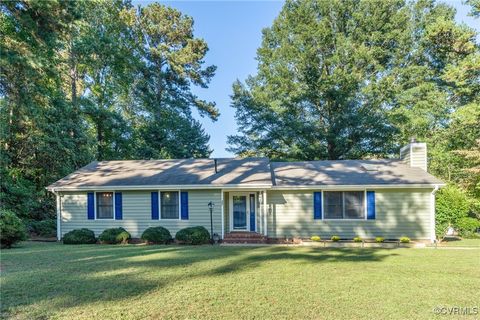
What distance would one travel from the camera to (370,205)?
12953mm

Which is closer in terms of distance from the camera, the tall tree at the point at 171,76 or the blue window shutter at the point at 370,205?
the blue window shutter at the point at 370,205

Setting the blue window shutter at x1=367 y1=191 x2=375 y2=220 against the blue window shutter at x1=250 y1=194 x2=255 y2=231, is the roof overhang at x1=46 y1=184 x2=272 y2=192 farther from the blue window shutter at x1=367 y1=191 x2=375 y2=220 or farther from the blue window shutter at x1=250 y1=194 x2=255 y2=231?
the blue window shutter at x1=367 y1=191 x2=375 y2=220

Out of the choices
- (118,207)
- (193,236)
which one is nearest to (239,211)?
(193,236)

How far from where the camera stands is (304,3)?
2608cm

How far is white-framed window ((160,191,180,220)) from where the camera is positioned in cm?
1370

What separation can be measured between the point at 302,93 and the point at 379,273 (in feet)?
62.5

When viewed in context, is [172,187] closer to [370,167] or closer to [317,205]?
[317,205]

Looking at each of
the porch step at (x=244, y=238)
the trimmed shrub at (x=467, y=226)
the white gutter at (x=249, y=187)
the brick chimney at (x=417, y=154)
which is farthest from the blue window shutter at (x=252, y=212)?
the trimmed shrub at (x=467, y=226)

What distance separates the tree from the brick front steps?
11674 mm

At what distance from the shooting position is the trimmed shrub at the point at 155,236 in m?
12.7

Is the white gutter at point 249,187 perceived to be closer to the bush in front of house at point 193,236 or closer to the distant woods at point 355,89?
the bush in front of house at point 193,236

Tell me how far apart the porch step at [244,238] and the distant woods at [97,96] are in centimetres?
946

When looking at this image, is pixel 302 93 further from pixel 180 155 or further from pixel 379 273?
pixel 379 273

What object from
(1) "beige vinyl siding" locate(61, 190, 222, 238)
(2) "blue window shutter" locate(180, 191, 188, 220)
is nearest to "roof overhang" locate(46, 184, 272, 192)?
(1) "beige vinyl siding" locate(61, 190, 222, 238)
